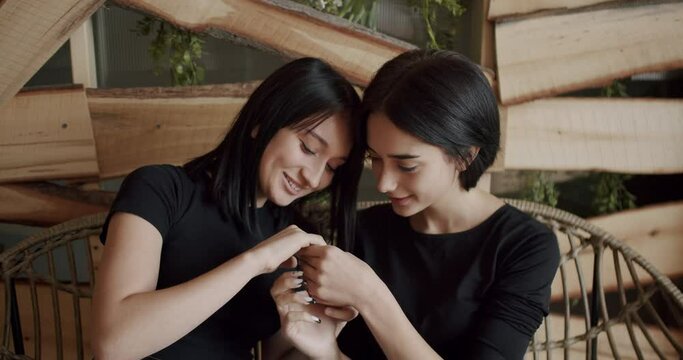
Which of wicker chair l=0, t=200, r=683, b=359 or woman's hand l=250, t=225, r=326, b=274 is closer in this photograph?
woman's hand l=250, t=225, r=326, b=274

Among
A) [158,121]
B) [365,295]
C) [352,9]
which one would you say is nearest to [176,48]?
[158,121]

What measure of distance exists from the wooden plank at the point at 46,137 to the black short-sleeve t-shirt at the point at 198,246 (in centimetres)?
48

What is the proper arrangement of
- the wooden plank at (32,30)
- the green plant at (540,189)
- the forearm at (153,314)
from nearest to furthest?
the forearm at (153,314)
the wooden plank at (32,30)
the green plant at (540,189)

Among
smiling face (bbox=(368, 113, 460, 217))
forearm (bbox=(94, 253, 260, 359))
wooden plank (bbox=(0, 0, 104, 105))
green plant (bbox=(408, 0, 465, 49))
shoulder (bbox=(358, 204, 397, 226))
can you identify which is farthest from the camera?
green plant (bbox=(408, 0, 465, 49))

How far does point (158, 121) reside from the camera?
1442mm

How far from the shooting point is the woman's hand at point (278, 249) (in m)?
0.94

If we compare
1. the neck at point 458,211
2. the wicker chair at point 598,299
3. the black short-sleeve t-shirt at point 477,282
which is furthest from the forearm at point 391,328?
the wicker chair at point 598,299

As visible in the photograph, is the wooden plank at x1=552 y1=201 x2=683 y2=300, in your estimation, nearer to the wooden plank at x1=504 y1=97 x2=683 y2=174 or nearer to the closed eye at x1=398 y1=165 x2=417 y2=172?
the wooden plank at x1=504 y1=97 x2=683 y2=174

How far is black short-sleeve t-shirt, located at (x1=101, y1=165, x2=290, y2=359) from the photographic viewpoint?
99 centimetres

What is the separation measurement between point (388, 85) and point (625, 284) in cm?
95

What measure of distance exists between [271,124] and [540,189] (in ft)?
2.68

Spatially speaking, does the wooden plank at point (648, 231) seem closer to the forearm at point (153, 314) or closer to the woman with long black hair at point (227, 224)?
the woman with long black hair at point (227, 224)

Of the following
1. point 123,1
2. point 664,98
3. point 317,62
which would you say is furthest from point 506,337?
point 123,1

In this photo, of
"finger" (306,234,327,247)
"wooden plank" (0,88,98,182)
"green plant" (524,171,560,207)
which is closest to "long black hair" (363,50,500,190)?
"finger" (306,234,327,247)
